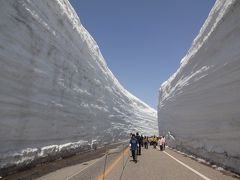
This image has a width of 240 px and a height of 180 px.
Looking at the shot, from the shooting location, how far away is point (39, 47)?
16734 mm

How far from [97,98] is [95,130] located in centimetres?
417

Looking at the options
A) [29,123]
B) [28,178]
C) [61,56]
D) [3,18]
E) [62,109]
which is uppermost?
[61,56]

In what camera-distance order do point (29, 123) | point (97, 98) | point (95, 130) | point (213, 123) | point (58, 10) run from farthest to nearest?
1. point (97, 98)
2. point (95, 130)
3. point (58, 10)
4. point (213, 123)
5. point (29, 123)

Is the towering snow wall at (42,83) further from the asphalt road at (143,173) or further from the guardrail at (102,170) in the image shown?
the guardrail at (102,170)

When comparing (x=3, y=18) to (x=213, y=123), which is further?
(x=213, y=123)

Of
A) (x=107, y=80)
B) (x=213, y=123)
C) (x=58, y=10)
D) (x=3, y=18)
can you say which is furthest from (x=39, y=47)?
(x=107, y=80)

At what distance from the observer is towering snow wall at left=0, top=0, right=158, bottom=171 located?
12.3 metres

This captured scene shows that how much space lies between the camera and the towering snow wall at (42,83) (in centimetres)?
1233

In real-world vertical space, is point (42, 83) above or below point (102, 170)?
above

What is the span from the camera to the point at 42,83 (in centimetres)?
1647

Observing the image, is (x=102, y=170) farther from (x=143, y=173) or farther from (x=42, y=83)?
(x=42, y=83)

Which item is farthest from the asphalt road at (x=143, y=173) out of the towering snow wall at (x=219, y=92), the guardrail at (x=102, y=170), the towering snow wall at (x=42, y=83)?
the towering snow wall at (x=42, y=83)

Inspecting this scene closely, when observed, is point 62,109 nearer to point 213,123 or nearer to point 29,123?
point 29,123


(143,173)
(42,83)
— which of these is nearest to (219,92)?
(143,173)
